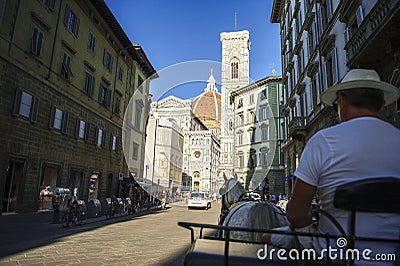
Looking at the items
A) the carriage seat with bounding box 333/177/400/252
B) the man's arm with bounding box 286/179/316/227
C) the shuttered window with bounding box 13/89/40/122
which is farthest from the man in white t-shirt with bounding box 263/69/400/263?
the shuttered window with bounding box 13/89/40/122

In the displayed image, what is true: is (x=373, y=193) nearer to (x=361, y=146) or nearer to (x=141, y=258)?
(x=361, y=146)

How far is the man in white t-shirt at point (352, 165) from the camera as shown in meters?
1.45

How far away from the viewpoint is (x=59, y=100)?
15031mm

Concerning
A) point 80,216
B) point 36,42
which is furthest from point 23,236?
point 36,42

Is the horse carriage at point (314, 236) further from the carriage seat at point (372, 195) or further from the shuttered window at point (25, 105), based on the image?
the shuttered window at point (25, 105)

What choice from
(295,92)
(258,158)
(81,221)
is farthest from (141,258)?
(258,158)

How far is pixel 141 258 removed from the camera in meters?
5.70

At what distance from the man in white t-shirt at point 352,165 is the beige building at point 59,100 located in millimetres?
12858

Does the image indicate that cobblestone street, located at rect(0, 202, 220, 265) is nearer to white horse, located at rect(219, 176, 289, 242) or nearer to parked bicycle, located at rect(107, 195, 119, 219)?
white horse, located at rect(219, 176, 289, 242)

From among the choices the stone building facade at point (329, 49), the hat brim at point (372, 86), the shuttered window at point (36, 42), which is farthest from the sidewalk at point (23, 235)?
the stone building facade at point (329, 49)

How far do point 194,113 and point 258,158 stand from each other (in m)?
26.0

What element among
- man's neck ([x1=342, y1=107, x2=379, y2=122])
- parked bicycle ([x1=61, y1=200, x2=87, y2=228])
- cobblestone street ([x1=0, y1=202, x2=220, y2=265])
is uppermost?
man's neck ([x1=342, y1=107, x2=379, y2=122])

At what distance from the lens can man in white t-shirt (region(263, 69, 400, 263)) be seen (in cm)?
145

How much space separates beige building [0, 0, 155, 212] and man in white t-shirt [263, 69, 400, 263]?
12.9 meters
